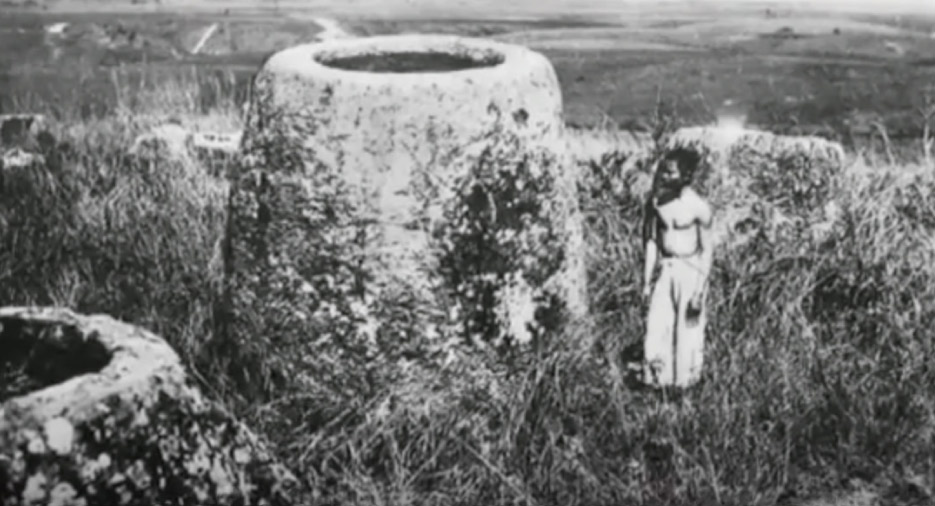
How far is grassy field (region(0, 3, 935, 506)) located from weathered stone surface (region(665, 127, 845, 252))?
4.4 inches

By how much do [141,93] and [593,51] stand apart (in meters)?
2.13

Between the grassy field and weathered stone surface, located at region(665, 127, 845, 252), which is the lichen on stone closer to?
the grassy field

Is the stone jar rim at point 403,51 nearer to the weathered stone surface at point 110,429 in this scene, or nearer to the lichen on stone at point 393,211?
the lichen on stone at point 393,211

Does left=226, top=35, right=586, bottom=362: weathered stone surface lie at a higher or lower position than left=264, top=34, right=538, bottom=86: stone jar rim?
lower

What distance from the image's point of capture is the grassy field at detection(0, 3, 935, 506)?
3127 mm

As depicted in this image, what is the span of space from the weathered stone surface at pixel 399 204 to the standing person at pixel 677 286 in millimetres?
275

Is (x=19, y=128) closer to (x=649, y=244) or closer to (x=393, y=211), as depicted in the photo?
(x=393, y=211)

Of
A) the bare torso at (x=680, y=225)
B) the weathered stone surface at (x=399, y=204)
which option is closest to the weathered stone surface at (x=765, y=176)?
the bare torso at (x=680, y=225)

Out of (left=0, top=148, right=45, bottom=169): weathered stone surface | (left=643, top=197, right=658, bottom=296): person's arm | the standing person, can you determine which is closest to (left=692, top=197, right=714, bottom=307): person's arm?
the standing person

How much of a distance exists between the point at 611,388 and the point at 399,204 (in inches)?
31.7

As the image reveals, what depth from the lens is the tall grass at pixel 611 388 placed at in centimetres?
308

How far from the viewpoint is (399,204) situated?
124 inches

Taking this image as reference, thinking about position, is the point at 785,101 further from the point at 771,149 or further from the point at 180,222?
the point at 180,222

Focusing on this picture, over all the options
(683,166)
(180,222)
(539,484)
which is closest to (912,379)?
(683,166)
